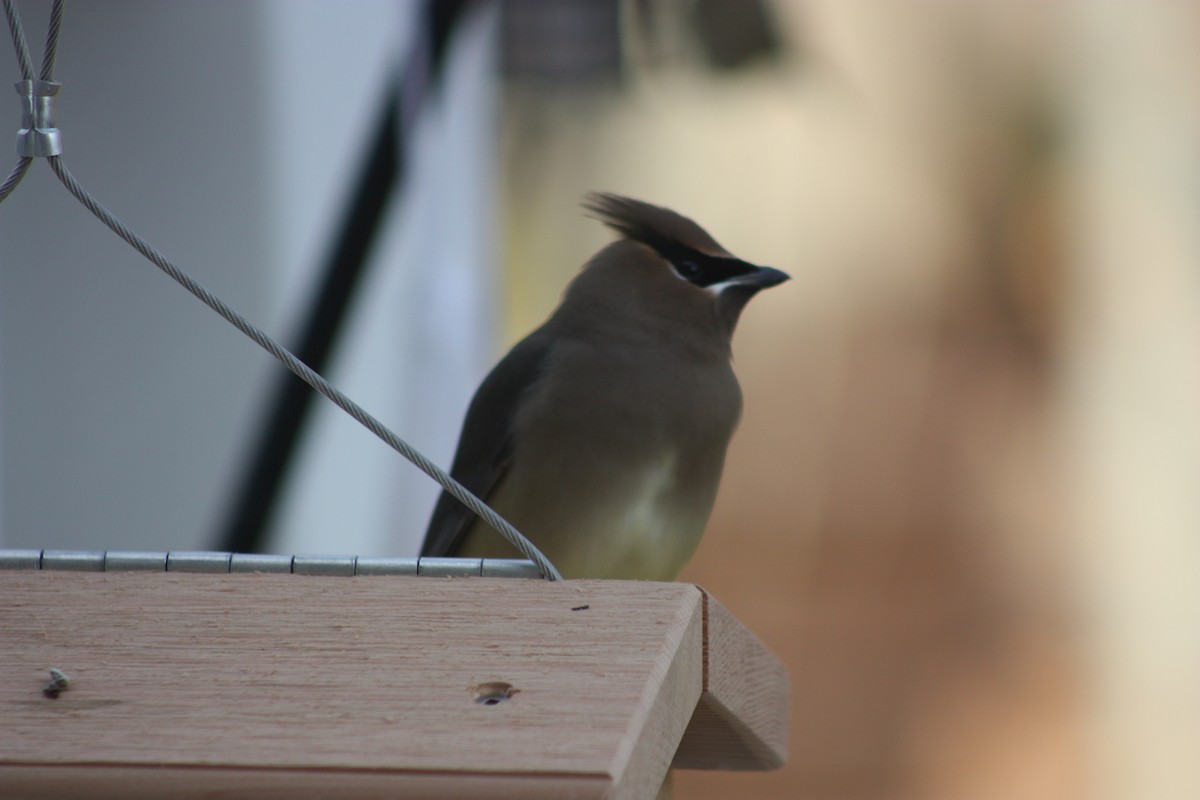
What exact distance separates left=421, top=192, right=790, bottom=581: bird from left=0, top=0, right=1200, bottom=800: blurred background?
100 cm

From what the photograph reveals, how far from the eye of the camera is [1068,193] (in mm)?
3785

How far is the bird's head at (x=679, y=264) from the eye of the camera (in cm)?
199

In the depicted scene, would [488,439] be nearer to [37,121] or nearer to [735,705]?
[735,705]

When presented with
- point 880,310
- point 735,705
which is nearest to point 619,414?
point 735,705

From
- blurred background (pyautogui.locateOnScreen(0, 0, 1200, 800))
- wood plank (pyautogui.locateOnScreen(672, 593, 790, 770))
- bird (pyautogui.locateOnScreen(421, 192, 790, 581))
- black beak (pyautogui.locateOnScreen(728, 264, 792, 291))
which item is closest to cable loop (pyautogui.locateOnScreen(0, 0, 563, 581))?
wood plank (pyautogui.locateOnScreen(672, 593, 790, 770))

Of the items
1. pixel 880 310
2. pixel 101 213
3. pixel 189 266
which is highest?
pixel 101 213

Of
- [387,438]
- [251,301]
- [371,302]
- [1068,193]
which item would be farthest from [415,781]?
[1068,193]

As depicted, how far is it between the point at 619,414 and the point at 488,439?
8.2 inches

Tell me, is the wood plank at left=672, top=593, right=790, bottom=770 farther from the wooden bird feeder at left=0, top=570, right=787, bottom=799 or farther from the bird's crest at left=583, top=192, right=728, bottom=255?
the bird's crest at left=583, top=192, right=728, bottom=255

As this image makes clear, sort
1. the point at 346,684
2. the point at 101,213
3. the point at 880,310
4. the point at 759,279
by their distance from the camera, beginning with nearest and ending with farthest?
the point at 346,684, the point at 101,213, the point at 759,279, the point at 880,310

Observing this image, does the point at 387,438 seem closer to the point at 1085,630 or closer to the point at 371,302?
the point at 371,302

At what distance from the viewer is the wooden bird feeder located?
722 mm

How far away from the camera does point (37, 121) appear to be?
3.07 ft

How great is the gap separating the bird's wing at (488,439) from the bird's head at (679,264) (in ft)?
0.53
